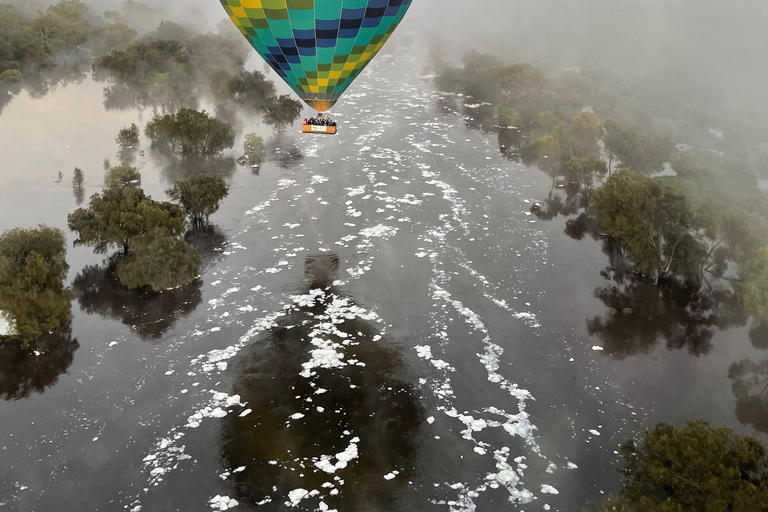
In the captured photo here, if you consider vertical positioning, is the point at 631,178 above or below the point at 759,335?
above

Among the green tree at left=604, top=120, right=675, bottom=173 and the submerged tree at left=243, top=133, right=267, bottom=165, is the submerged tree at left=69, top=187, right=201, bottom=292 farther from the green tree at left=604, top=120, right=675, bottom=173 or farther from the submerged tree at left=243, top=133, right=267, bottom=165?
the green tree at left=604, top=120, right=675, bottom=173

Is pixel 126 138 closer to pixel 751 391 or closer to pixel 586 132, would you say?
pixel 586 132

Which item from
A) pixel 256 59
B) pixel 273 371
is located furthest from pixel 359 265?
pixel 256 59

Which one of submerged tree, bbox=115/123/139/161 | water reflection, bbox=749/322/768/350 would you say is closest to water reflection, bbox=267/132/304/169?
submerged tree, bbox=115/123/139/161

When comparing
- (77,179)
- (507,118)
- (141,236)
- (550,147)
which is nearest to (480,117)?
(507,118)

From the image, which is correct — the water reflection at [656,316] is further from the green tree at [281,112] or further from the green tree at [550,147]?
the green tree at [281,112]

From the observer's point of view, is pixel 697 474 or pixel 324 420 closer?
pixel 697 474

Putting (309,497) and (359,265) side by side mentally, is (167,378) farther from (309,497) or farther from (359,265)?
(359,265)
